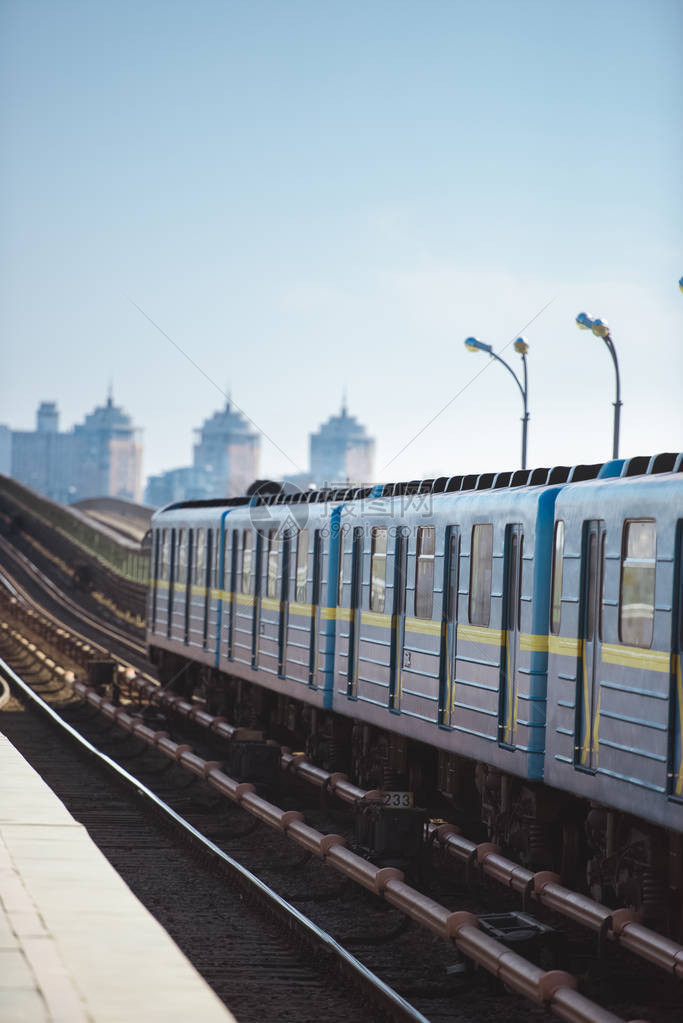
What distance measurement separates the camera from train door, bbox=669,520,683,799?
958 centimetres

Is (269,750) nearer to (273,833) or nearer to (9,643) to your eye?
(273,833)

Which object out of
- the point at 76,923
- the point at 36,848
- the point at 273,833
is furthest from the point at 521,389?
the point at 76,923

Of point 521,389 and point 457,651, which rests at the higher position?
point 521,389

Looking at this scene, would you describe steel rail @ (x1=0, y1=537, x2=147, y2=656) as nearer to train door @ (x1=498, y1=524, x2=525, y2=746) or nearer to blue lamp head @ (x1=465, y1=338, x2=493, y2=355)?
blue lamp head @ (x1=465, y1=338, x2=493, y2=355)

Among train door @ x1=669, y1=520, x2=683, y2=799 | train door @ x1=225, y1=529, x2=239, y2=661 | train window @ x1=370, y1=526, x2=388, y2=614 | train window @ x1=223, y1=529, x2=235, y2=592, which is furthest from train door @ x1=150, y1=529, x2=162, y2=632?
train door @ x1=669, y1=520, x2=683, y2=799

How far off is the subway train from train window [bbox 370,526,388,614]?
34 mm

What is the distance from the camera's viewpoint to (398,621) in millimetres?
15727

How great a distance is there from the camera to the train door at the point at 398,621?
1559 cm

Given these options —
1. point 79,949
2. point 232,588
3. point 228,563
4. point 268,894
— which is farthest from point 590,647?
point 228,563

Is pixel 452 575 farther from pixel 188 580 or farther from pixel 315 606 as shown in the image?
pixel 188 580

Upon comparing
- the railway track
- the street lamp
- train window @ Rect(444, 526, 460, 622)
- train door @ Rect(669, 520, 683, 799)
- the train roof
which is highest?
the street lamp

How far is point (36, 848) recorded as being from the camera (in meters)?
10.3

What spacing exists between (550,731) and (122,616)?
41.6 meters

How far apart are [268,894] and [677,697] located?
12.5 ft
